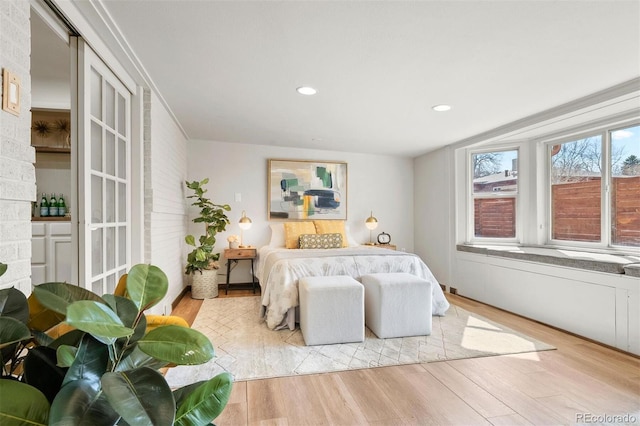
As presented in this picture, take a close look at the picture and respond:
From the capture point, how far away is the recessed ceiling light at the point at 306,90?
2.54m

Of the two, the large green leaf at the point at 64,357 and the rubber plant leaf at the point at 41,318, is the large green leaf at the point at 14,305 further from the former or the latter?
the large green leaf at the point at 64,357

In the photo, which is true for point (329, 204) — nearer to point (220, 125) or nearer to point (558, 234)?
point (220, 125)

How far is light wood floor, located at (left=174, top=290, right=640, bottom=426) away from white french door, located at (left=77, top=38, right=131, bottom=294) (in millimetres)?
1200

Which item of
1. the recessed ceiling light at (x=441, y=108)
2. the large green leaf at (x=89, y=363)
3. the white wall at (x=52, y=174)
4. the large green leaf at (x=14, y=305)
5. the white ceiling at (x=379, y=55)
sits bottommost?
the large green leaf at (x=89, y=363)

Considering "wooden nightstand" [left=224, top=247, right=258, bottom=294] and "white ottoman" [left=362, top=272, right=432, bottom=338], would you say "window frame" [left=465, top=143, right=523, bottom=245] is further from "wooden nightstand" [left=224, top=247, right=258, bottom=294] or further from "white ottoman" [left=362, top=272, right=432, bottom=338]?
"wooden nightstand" [left=224, top=247, right=258, bottom=294]

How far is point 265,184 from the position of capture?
15.2 ft

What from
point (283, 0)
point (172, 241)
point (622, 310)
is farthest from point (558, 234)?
point (172, 241)

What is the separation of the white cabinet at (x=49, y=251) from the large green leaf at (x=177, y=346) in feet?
9.94

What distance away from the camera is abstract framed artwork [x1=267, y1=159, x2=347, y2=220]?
4.64 meters

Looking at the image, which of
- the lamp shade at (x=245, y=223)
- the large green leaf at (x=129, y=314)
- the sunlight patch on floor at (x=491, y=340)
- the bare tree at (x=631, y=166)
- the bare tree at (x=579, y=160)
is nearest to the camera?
the large green leaf at (x=129, y=314)

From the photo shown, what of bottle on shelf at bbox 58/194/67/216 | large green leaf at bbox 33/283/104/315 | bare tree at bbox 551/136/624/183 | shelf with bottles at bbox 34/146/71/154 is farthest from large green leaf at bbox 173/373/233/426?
bare tree at bbox 551/136/624/183

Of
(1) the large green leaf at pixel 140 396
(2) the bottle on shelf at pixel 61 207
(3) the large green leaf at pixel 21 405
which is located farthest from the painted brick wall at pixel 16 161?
(2) the bottle on shelf at pixel 61 207

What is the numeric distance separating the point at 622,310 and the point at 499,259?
118 cm

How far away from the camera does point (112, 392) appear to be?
386mm
